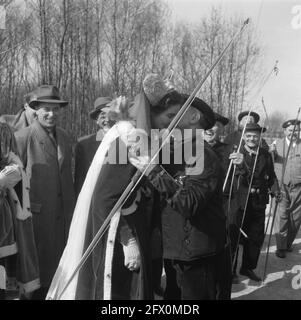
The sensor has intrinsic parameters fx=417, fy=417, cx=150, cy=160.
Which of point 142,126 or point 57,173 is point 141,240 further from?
point 57,173

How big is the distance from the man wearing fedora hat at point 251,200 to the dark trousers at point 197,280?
2061mm

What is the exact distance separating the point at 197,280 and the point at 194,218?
31 centimetres

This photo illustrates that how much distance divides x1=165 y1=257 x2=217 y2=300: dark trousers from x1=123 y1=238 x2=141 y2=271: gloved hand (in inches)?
10.5

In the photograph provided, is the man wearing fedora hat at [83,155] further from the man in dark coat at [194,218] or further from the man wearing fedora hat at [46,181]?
the man in dark coat at [194,218]

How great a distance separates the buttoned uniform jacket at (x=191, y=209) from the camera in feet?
6.36

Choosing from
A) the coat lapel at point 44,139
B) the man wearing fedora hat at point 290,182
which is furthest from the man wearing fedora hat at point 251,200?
the coat lapel at point 44,139

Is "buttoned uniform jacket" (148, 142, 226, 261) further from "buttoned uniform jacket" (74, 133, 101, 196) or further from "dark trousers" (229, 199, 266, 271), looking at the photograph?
"dark trousers" (229, 199, 266, 271)

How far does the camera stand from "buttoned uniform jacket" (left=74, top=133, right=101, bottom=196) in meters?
3.38

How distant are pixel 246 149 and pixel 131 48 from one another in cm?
188

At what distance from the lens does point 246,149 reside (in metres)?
4.34

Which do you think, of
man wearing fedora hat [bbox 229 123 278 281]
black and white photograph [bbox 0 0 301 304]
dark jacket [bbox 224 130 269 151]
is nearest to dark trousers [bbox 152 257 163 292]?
black and white photograph [bbox 0 0 301 304]

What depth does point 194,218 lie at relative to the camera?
2.06 metres
